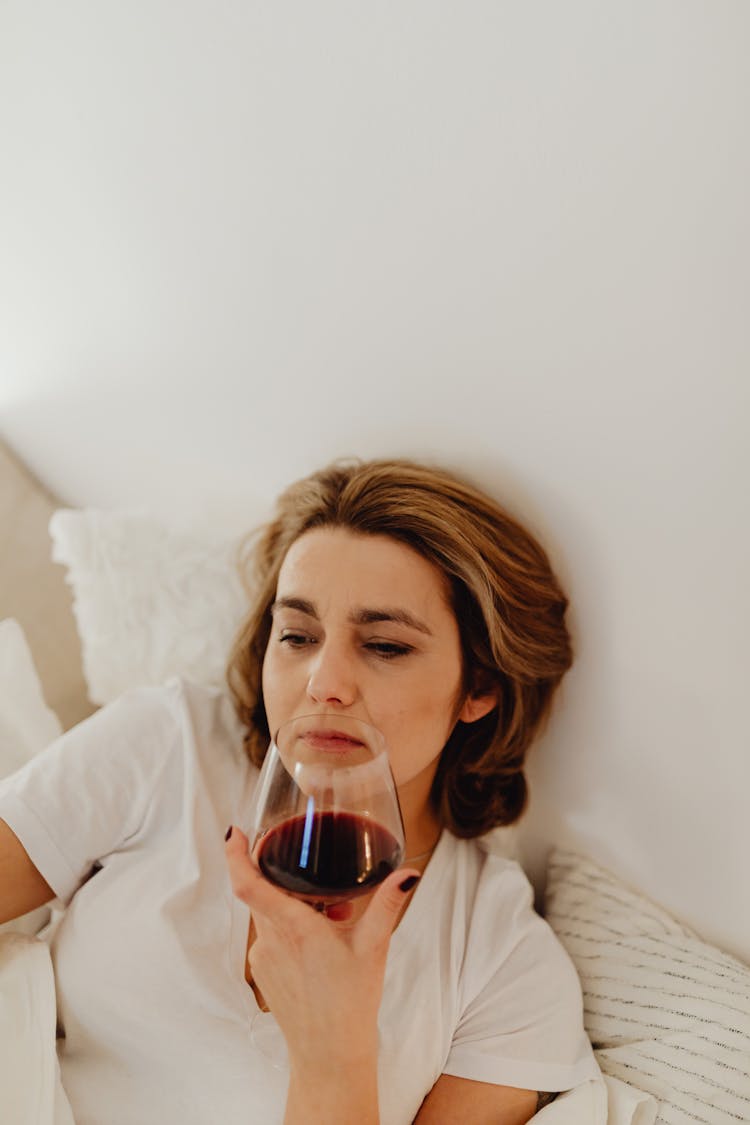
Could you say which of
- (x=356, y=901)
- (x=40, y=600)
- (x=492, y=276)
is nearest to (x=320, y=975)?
(x=356, y=901)

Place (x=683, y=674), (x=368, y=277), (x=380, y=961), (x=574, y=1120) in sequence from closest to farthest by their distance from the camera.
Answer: (x=380, y=961), (x=574, y=1120), (x=683, y=674), (x=368, y=277)

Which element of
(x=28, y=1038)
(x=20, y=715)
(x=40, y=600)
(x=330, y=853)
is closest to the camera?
(x=330, y=853)

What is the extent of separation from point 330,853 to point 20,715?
0.80 meters

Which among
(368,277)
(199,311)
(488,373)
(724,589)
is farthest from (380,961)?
(199,311)

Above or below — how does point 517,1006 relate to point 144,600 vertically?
below

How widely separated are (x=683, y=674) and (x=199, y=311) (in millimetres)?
1012

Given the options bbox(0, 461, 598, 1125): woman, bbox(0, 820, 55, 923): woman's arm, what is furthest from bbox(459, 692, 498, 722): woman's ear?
bbox(0, 820, 55, 923): woman's arm

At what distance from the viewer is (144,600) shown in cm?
157

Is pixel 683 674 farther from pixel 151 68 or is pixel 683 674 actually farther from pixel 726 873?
pixel 151 68

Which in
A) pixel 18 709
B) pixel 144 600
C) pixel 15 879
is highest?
pixel 144 600

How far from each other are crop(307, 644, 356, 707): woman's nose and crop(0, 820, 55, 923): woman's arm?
0.46 meters

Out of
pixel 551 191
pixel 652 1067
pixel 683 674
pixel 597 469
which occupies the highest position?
pixel 551 191

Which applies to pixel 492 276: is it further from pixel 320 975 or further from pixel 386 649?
pixel 320 975

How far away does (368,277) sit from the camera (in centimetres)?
135
